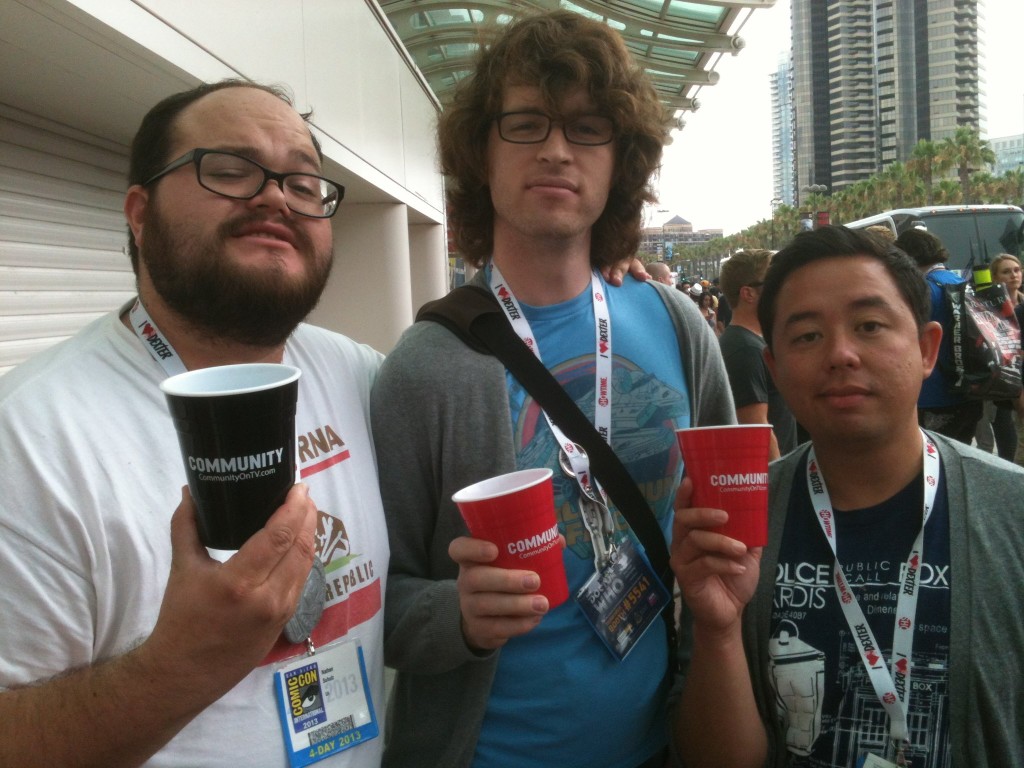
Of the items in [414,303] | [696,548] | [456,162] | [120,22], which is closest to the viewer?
[696,548]

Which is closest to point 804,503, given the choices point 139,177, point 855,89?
point 139,177

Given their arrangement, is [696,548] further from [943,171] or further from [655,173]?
[943,171]

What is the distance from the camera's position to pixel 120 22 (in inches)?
112

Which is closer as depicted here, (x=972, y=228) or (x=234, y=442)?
(x=234, y=442)

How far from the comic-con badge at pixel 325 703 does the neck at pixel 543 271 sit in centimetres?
106

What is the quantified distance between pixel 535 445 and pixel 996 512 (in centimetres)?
111

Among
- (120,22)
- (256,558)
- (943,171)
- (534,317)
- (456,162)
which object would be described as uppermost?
(943,171)

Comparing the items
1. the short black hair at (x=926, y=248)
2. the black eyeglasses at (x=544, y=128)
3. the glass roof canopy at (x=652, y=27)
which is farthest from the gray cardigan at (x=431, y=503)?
the glass roof canopy at (x=652, y=27)

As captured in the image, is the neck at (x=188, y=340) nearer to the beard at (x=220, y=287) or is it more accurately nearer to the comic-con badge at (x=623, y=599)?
the beard at (x=220, y=287)

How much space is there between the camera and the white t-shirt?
129 centimetres

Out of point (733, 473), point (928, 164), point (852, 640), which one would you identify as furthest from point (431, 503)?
point (928, 164)

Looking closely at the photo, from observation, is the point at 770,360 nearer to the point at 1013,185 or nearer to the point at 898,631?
the point at 898,631

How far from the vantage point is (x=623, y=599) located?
6.02ft

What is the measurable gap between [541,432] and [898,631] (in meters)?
0.98
